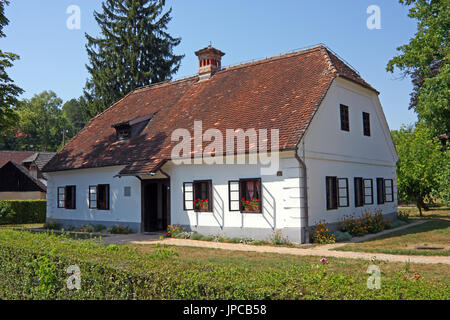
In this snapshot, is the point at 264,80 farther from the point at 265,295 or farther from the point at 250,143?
the point at 265,295

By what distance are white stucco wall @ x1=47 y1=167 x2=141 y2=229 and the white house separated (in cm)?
5

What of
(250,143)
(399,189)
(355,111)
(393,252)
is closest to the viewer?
(393,252)

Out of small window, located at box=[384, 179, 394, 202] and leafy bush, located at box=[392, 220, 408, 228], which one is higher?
small window, located at box=[384, 179, 394, 202]

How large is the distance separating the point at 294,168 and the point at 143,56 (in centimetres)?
2522

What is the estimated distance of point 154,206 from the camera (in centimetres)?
1958

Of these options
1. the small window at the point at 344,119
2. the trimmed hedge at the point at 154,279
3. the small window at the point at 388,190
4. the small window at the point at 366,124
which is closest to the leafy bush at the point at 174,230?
the trimmed hedge at the point at 154,279

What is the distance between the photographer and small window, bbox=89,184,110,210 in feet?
67.5

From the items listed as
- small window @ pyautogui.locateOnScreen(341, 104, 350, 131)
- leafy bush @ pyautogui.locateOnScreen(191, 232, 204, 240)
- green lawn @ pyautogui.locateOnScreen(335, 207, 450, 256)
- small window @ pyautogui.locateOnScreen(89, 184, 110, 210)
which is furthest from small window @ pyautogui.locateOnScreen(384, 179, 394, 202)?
small window @ pyautogui.locateOnScreen(89, 184, 110, 210)

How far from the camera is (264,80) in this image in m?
19.5

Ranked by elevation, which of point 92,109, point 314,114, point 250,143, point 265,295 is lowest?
point 265,295

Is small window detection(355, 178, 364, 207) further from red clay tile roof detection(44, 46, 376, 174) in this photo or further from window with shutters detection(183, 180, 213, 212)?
window with shutters detection(183, 180, 213, 212)
